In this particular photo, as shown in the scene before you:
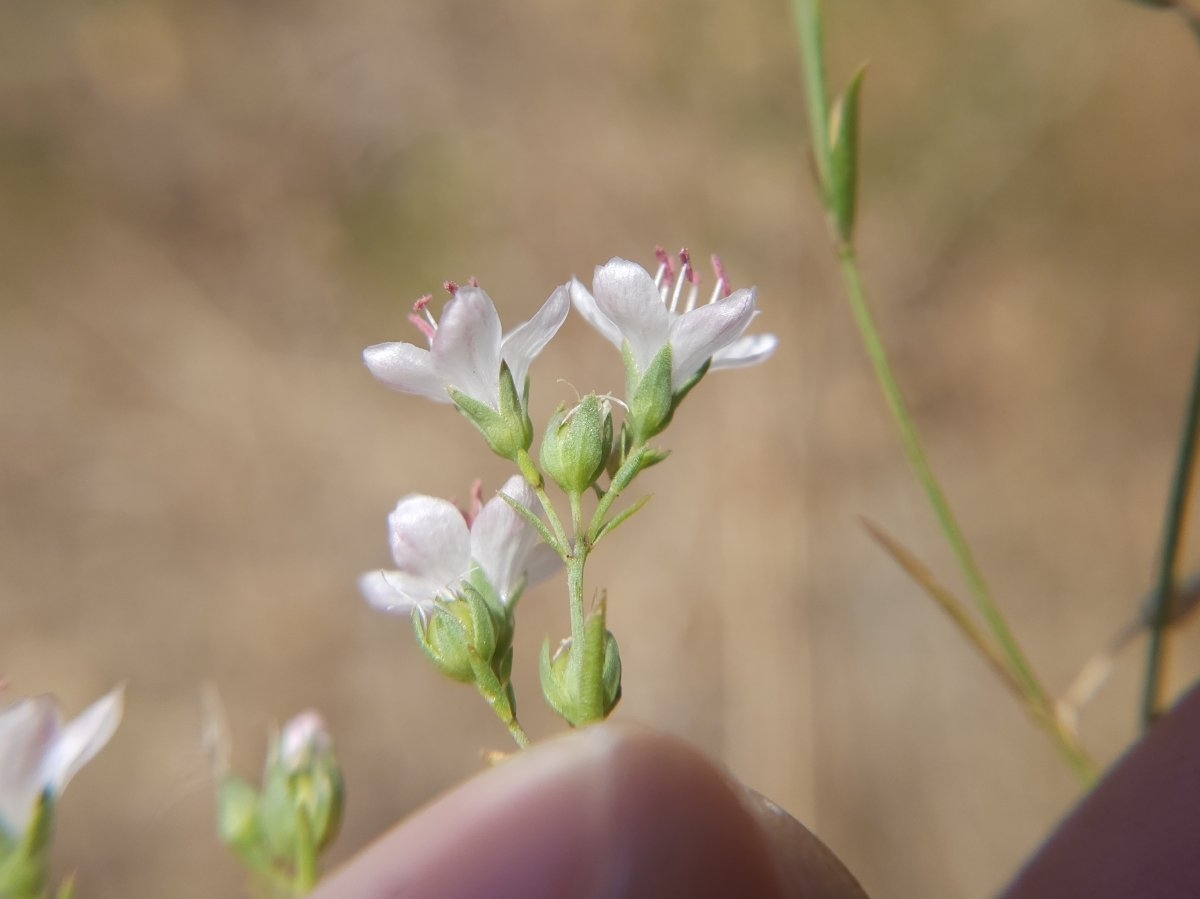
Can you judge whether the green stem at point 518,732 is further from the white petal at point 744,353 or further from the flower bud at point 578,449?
the white petal at point 744,353

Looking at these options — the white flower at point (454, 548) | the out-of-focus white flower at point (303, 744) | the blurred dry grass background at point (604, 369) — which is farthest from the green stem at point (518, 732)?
the blurred dry grass background at point (604, 369)

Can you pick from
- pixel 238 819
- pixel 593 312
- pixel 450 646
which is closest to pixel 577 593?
pixel 450 646

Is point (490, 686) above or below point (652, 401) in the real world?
below

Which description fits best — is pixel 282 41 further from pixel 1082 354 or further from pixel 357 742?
pixel 1082 354

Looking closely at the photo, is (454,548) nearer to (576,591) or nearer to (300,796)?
(576,591)

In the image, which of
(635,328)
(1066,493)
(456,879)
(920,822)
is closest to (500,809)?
(456,879)

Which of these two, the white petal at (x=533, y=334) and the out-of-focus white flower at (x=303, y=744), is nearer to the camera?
the white petal at (x=533, y=334)

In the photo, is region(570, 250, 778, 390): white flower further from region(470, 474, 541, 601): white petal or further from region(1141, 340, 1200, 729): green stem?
region(1141, 340, 1200, 729): green stem
